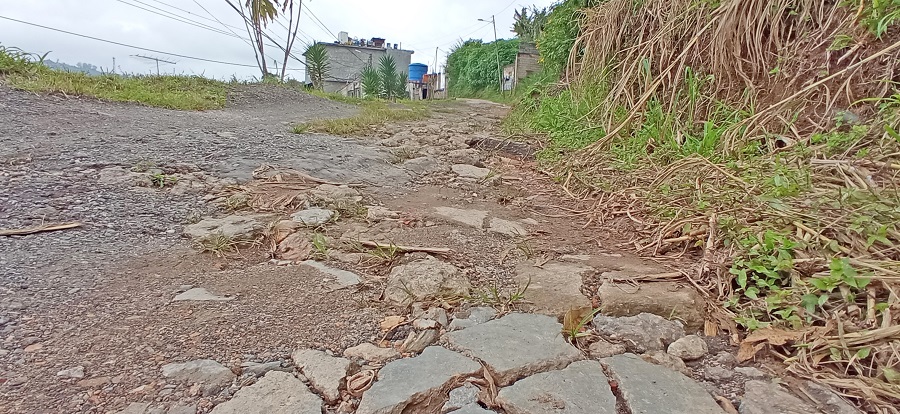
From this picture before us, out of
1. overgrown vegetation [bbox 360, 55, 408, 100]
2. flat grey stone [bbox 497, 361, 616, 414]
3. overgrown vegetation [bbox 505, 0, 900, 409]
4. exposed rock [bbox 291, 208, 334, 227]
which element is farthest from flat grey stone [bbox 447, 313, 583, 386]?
overgrown vegetation [bbox 360, 55, 408, 100]

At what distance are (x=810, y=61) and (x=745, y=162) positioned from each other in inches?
24.2

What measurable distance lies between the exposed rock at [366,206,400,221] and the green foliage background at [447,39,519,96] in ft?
33.8

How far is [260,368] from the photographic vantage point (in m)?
0.75

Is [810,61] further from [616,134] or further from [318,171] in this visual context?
[318,171]

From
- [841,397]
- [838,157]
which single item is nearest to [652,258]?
[841,397]

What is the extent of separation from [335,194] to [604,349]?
113cm

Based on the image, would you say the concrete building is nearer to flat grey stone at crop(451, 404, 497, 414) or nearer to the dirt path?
the dirt path

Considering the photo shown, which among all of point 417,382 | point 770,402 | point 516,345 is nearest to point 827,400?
point 770,402

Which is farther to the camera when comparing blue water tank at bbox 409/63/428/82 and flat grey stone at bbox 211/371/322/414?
blue water tank at bbox 409/63/428/82

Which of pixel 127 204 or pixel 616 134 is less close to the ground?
pixel 616 134

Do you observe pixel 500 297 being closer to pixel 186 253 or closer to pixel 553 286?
pixel 553 286

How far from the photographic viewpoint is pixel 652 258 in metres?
1.28

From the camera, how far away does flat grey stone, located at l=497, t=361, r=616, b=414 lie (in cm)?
68

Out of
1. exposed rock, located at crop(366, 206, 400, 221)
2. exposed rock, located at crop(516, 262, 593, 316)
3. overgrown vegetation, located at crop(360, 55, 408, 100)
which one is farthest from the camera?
overgrown vegetation, located at crop(360, 55, 408, 100)
